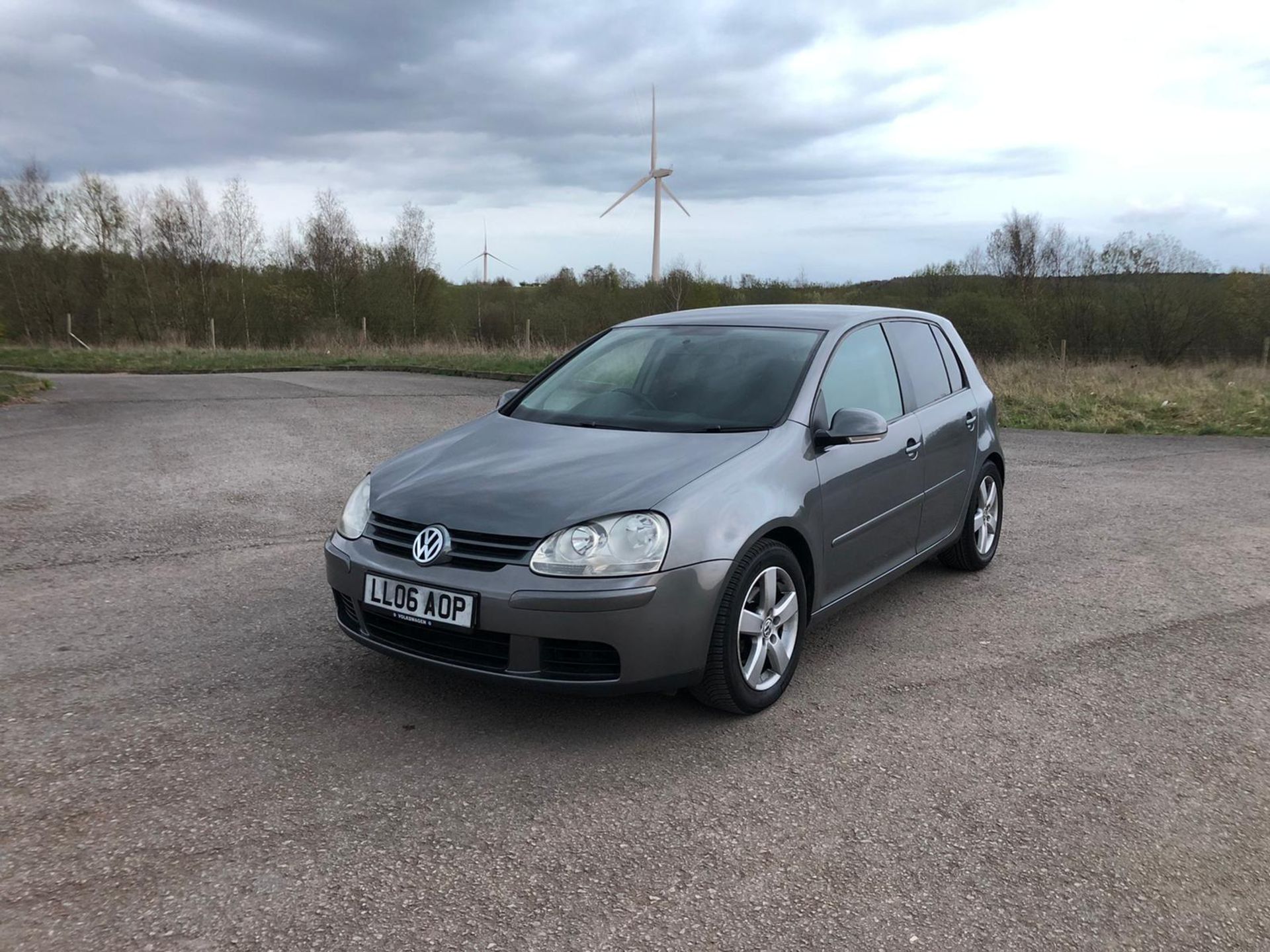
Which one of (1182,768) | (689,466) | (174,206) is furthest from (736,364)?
(174,206)

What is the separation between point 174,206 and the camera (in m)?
43.0

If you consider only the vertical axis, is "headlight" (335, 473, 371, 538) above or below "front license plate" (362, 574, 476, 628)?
above

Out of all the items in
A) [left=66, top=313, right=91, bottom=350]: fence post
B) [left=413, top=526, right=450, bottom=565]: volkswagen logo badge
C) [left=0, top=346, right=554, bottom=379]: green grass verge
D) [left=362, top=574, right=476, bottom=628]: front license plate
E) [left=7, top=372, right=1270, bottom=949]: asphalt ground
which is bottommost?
[left=7, top=372, right=1270, bottom=949]: asphalt ground

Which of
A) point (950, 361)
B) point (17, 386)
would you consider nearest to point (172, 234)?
point (17, 386)

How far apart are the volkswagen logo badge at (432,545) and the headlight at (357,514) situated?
42 cm

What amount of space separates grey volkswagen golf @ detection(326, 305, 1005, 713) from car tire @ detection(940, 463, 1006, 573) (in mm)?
590

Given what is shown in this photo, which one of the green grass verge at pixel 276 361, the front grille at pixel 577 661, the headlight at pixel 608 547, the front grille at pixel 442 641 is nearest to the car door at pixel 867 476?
the headlight at pixel 608 547

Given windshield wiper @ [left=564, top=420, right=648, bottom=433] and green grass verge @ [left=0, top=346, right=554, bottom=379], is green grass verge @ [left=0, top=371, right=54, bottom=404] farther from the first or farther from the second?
windshield wiper @ [left=564, top=420, right=648, bottom=433]

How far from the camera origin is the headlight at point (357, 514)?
391cm

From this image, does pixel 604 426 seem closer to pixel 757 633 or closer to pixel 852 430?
pixel 852 430

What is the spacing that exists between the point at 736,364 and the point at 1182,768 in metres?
2.42

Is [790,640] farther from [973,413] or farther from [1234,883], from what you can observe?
[973,413]

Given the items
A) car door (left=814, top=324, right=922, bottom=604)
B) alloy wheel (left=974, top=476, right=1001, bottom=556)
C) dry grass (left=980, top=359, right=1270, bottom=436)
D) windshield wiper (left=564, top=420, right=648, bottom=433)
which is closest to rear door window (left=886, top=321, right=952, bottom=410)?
car door (left=814, top=324, right=922, bottom=604)

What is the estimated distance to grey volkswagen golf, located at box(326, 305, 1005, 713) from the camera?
3375 mm
